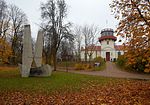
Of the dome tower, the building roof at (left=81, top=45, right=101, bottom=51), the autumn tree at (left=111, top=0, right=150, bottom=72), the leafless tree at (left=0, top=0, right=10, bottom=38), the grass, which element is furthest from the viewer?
the dome tower

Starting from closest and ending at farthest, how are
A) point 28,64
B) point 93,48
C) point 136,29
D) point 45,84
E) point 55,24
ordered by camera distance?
1. point 136,29
2. point 45,84
3. point 28,64
4. point 55,24
5. point 93,48

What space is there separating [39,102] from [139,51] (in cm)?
510

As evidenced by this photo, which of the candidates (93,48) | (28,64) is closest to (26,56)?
(28,64)

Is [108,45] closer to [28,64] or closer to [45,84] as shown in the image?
[28,64]

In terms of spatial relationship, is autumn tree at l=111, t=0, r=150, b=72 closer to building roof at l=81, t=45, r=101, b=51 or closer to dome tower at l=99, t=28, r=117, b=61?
building roof at l=81, t=45, r=101, b=51

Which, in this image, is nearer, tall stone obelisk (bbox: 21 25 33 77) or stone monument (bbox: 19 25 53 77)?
tall stone obelisk (bbox: 21 25 33 77)

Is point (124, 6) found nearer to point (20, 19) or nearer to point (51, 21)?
point (51, 21)

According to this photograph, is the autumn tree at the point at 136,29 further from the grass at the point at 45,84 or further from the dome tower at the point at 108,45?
the dome tower at the point at 108,45

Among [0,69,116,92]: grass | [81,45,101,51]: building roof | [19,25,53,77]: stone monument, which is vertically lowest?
[0,69,116,92]: grass

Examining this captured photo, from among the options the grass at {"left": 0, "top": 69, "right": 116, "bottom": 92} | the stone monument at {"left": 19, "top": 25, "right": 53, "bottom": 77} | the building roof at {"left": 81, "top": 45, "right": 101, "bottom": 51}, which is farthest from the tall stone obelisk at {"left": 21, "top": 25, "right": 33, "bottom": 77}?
the building roof at {"left": 81, "top": 45, "right": 101, "bottom": 51}

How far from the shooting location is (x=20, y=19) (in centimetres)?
6250

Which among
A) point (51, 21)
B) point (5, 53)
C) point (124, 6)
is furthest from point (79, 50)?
point (124, 6)

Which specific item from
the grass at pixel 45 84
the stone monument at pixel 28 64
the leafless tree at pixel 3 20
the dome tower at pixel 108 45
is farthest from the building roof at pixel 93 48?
the grass at pixel 45 84

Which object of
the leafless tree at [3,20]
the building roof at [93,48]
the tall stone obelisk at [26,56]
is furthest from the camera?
the building roof at [93,48]
